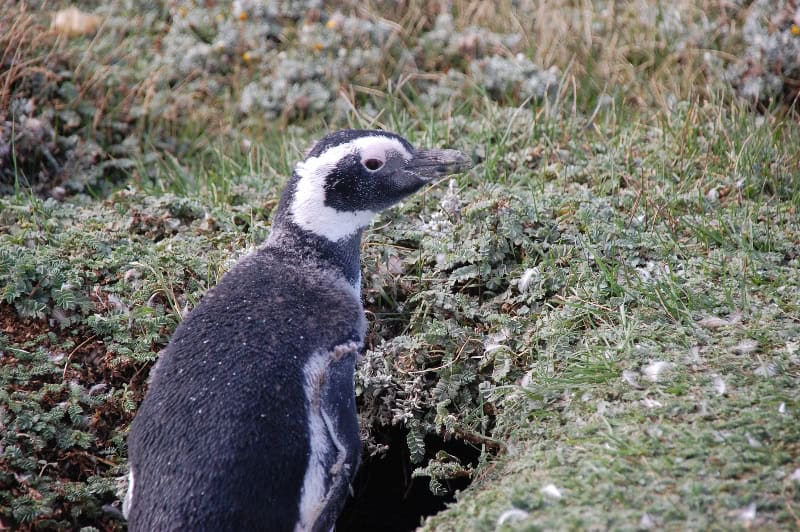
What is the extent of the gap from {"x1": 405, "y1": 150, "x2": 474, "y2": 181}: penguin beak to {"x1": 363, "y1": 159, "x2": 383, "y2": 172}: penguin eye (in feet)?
0.45

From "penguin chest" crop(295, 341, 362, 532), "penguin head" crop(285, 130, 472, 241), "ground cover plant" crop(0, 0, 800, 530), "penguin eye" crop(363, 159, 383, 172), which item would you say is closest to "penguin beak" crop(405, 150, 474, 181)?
"penguin head" crop(285, 130, 472, 241)

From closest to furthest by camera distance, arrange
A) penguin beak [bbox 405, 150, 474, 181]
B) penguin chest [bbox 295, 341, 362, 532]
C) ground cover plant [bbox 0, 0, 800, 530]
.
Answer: penguin chest [bbox 295, 341, 362, 532]
ground cover plant [bbox 0, 0, 800, 530]
penguin beak [bbox 405, 150, 474, 181]

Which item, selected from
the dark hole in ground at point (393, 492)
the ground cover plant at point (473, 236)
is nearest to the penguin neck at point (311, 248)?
the ground cover plant at point (473, 236)

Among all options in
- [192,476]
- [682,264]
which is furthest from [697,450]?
[192,476]

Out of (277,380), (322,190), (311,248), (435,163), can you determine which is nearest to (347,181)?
(322,190)

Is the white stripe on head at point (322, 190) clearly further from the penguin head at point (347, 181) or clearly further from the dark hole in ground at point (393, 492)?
the dark hole in ground at point (393, 492)

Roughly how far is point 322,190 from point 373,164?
0.75ft

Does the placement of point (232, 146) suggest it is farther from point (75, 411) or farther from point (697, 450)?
point (697, 450)

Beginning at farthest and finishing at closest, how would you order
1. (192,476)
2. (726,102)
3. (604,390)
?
(726,102) → (604,390) → (192,476)

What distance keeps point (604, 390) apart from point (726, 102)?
2.83 meters

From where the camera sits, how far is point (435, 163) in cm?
329

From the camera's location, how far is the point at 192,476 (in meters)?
2.34

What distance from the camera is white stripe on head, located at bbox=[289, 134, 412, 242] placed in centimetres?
309

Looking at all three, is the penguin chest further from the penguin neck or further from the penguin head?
the penguin head
